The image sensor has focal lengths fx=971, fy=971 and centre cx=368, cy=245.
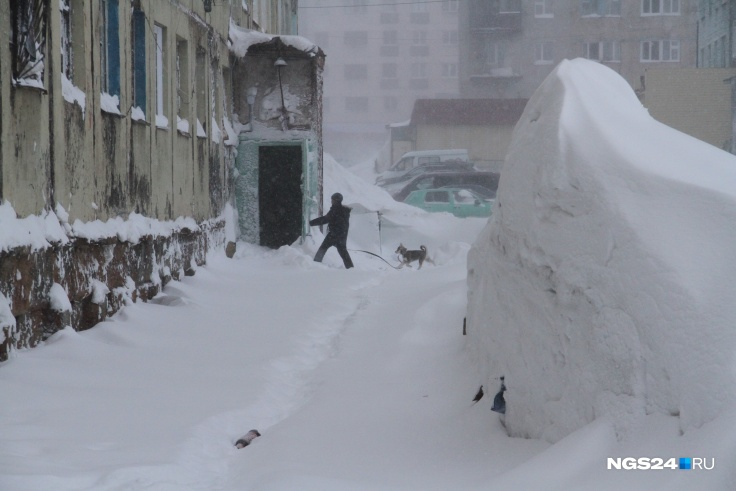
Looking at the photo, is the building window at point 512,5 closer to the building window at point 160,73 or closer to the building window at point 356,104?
the building window at point 356,104

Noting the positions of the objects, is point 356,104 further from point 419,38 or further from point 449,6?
point 449,6

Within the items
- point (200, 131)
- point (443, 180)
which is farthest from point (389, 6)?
point (200, 131)

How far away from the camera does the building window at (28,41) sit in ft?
22.5

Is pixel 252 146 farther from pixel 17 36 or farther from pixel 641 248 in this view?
pixel 641 248

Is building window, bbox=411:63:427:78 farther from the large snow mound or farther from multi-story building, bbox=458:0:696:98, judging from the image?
the large snow mound

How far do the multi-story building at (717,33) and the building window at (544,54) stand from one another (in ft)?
42.8

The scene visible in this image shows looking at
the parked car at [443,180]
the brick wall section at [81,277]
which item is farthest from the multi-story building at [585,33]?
the brick wall section at [81,277]

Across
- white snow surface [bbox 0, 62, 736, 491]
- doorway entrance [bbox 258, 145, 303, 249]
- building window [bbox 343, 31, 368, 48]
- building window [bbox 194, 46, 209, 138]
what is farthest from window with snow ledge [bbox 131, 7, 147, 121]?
building window [bbox 343, 31, 368, 48]

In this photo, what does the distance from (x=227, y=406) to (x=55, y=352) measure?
1490 mm

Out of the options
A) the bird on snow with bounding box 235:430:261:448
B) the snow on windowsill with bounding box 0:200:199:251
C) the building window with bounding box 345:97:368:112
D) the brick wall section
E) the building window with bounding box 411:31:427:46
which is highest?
the building window with bounding box 411:31:427:46

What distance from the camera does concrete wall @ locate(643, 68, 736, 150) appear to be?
39438 mm

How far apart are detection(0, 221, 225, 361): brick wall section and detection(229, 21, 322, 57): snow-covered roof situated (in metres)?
5.81

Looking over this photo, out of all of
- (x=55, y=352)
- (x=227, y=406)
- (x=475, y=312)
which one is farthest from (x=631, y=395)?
(x=55, y=352)

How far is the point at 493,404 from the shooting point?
517 cm
